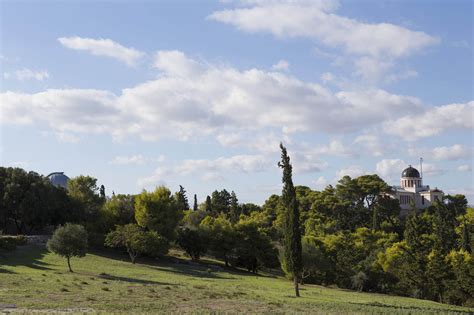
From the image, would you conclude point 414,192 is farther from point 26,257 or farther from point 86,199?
point 26,257

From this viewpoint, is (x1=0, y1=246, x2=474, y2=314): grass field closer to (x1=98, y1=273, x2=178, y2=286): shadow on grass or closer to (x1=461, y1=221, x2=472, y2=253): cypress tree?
(x1=98, y1=273, x2=178, y2=286): shadow on grass

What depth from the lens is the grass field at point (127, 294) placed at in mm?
28797

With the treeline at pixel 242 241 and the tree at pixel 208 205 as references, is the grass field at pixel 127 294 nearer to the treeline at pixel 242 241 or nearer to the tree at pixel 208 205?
the treeline at pixel 242 241

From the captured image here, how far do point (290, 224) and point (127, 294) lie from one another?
16.2m

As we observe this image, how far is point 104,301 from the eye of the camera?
3023cm

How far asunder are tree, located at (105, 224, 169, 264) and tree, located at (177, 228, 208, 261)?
9.43m

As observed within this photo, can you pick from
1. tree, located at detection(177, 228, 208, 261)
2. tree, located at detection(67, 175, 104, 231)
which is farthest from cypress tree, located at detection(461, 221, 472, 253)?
tree, located at detection(67, 175, 104, 231)

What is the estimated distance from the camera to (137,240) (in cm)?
6253

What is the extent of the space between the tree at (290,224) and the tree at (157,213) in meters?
31.3

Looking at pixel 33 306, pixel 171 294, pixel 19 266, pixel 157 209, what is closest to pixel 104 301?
pixel 33 306

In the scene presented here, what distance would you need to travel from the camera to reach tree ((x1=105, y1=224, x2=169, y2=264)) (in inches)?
2463

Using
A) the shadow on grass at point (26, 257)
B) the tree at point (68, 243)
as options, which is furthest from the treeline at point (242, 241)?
the tree at point (68, 243)

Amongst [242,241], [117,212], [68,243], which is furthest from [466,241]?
[68,243]

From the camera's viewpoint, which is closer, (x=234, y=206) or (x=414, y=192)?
(x=234, y=206)
